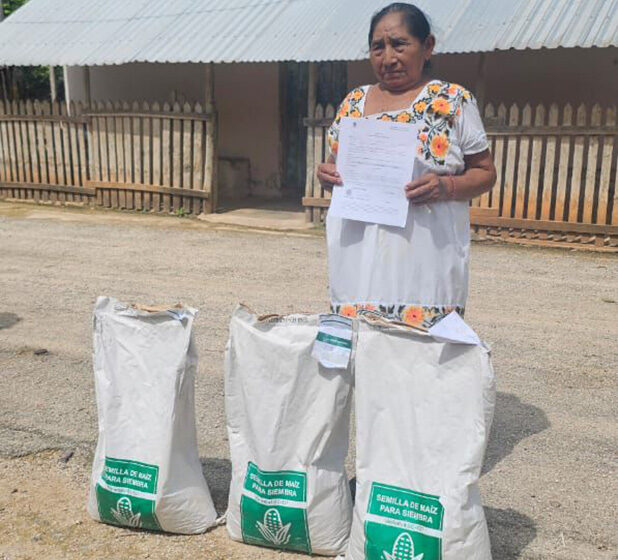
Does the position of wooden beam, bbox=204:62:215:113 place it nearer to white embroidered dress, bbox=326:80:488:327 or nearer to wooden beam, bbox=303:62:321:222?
wooden beam, bbox=303:62:321:222

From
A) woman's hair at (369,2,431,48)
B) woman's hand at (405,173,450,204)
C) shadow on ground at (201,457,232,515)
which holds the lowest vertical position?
shadow on ground at (201,457,232,515)

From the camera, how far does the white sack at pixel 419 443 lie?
2.24 m

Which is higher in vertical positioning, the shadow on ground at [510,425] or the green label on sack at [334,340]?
the green label on sack at [334,340]

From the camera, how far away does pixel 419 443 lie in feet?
7.58

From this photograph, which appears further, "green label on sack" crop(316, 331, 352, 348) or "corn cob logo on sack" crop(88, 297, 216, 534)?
"corn cob logo on sack" crop(88, 297, 216, 534)

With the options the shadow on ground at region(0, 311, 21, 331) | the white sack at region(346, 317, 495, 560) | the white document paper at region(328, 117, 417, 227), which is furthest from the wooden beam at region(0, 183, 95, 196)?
the white sack at region(346, 317, 495, 560)

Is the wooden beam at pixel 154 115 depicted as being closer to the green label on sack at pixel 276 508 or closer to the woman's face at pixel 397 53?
the woman's face at pixel 397 53

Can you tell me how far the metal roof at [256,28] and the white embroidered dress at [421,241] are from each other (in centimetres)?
556

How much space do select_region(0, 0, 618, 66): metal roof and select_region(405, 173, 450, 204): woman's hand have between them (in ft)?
18.7

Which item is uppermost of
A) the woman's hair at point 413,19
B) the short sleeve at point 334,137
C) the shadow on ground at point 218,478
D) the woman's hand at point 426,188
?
the woman's hair at point 413,19

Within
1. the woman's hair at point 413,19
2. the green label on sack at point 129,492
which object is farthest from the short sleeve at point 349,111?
the green label on sack at point 129,492

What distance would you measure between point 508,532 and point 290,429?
969 mm

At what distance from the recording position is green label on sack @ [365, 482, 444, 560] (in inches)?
89.7

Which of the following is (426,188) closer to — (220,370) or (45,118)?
(220,370)
